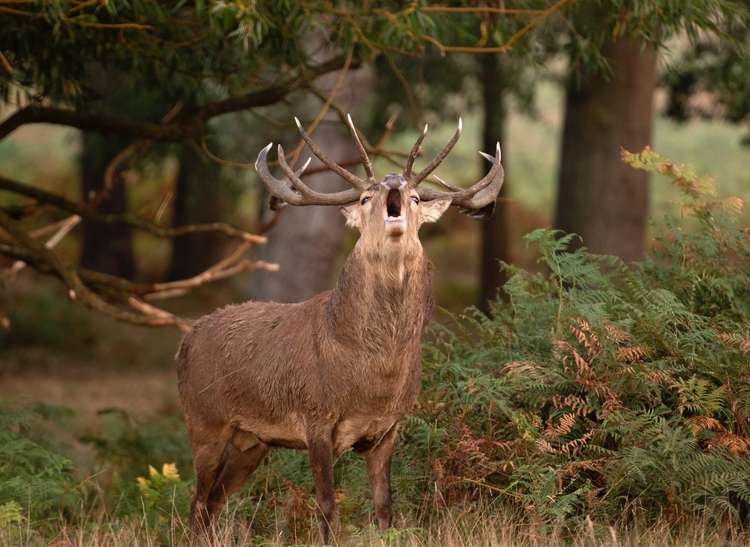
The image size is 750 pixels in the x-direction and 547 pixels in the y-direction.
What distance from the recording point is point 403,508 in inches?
337

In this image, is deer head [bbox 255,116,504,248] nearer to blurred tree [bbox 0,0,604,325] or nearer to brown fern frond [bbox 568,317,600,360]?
brown fern frond [bbox 568,317,600,360]

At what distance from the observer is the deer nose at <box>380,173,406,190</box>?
711 centimetres

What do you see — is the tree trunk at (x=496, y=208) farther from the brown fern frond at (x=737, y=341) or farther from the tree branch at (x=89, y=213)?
the brown fern frond at (x=737, y=341)

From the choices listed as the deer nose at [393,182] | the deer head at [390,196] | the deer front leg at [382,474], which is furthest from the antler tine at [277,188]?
the deer front leg at [382,474]

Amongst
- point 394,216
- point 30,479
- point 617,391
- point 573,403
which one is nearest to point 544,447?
point 573,403

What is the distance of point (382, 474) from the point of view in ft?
25.9

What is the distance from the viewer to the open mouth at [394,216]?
698cm

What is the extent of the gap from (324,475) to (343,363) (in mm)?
671

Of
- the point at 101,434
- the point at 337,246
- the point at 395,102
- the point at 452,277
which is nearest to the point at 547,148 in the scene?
the point at 452,277

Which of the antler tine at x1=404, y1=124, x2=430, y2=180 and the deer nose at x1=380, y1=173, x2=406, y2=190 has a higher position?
the antler tine at x1=404, y1=124, x2=430, y2=180

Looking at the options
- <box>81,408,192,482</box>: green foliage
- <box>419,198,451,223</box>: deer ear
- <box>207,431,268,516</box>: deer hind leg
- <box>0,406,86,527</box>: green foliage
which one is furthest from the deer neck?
<box>81,408,192,482</box>: green foliage

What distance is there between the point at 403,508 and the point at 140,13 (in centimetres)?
400

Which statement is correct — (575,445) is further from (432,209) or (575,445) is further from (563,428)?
(432,209)

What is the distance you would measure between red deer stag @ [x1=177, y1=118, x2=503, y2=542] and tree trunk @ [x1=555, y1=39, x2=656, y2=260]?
7.77 m
